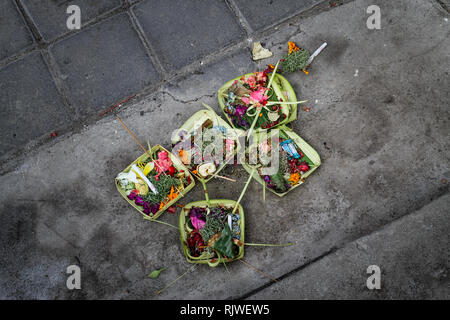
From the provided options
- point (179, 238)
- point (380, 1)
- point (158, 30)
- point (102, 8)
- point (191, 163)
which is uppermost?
point (102, 8)

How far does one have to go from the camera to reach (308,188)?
9.43ft

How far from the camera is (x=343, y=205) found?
284cm

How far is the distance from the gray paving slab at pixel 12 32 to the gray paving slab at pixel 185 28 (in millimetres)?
1107

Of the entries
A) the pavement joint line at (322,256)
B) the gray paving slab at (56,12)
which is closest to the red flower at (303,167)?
the pavement joint line at (322,256)

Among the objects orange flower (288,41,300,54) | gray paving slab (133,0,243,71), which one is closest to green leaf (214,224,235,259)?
gray paving slab (133,0,243,71)

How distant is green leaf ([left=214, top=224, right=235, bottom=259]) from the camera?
2.58 metres

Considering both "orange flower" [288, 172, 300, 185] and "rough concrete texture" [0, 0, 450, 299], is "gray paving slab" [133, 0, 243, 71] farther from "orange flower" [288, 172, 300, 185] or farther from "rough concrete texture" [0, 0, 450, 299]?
"orange flower" [288, 172, 300, 185]

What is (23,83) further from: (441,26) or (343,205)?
(441,26)

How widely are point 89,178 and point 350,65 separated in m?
2.67

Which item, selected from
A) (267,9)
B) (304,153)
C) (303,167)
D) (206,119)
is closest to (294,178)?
(303,167)

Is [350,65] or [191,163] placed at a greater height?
[350,65]

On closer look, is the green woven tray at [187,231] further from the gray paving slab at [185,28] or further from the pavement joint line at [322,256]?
the gray paving slab at [185,28]

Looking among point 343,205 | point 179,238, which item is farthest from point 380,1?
point 179,238

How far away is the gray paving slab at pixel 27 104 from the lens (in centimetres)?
303
